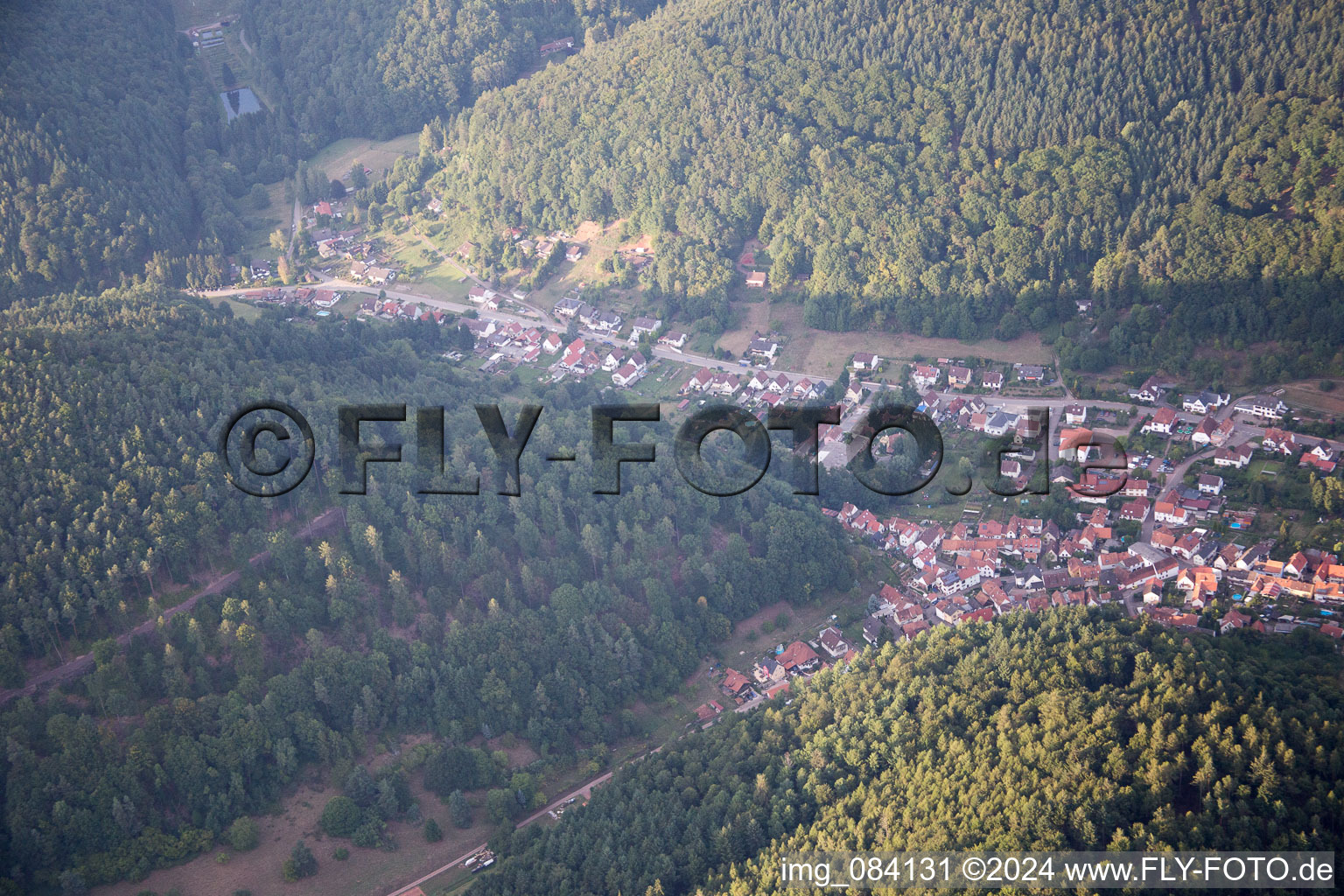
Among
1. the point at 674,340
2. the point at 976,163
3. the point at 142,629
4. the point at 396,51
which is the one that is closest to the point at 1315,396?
the point at 976,163

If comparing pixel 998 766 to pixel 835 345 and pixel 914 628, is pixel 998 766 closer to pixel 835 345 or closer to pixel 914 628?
pixel 914 628

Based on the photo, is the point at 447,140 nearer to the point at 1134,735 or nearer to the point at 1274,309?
the point at 1274,309

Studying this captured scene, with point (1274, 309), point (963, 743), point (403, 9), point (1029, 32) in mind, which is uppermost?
point (403, 9)

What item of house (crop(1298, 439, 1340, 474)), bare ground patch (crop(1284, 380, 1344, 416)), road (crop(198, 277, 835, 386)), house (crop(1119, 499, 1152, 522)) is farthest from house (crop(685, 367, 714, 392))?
house (crop(1298, 439, 1340, 474))

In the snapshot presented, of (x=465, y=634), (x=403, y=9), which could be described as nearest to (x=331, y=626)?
(x=465, y=634)

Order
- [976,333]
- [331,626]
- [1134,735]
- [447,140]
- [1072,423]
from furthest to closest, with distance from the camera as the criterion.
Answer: [447,140] → [976,333] → [1072,423] → [331,626] → [1134,735]

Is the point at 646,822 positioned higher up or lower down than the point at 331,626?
lower down

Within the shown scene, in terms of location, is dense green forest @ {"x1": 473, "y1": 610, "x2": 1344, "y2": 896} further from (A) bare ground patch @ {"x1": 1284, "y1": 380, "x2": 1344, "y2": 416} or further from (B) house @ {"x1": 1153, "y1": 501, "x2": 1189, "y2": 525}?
(A) bare ground patch @ {"x1": 1284, "y1": 380, "x2": 1344, "y2": 416}
